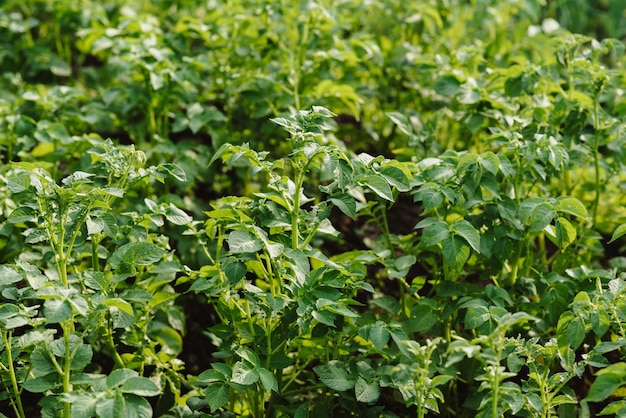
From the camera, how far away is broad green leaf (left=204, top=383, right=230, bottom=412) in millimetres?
1673

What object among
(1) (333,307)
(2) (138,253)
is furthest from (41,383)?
(1) (333,307)

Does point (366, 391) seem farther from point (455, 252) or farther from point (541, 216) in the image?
point (541, 216)

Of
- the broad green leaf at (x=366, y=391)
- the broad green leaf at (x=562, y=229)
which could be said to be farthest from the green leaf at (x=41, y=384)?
the broad green leaf at (x=562, y=229)

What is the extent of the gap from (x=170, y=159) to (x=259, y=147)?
364mm

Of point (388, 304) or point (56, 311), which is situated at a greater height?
point (56, 311)

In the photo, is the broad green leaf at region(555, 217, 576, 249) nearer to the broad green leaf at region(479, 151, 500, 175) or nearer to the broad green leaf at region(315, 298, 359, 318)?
the broad green leaf at region(479, 151, 500, 175)

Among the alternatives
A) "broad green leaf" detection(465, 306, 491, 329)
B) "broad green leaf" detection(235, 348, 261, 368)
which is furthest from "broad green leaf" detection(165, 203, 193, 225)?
"broad green leaf" detection(465, 306, 491, 329)

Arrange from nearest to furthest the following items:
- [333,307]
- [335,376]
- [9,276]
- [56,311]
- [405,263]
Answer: [56,311]
[9,276]
[333,307]
[335,376]
[405,263]

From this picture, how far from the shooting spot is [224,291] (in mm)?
1823

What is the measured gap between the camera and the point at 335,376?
1795mm

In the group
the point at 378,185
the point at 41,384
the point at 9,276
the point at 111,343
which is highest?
the point at 378,185

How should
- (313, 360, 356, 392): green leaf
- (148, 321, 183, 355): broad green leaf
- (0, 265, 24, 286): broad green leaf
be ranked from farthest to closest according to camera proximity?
(148, 321, 183, 355): broad green leaf < (313, 360, 356, 392): green leaf < (0, 265, 24, 286): broad green leaf

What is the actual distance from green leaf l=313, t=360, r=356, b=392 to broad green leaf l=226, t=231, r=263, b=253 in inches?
13.6

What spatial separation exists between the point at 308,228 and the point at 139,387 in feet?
1.89
